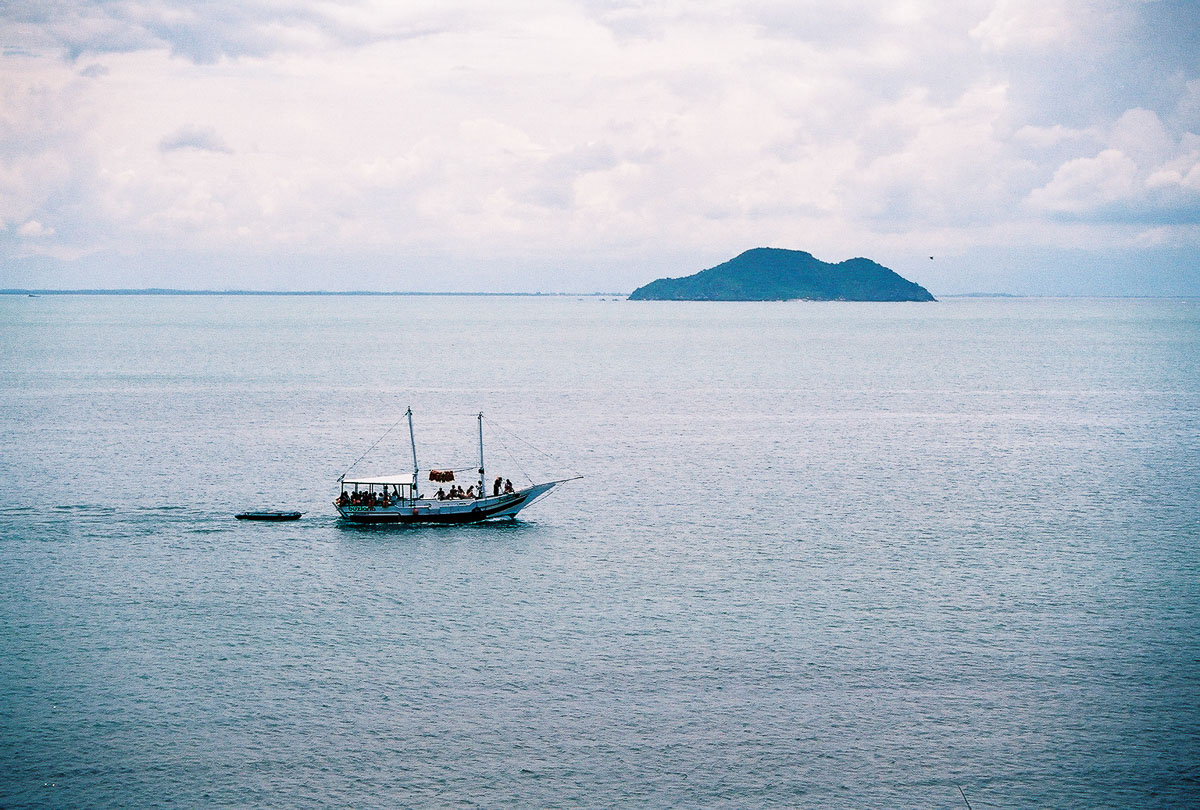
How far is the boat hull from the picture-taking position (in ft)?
303

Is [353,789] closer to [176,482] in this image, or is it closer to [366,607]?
[366,607]

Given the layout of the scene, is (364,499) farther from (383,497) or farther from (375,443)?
(375,443)

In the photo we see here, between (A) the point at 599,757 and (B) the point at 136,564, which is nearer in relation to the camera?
(A) the point at 599,757

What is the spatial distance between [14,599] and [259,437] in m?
64.8

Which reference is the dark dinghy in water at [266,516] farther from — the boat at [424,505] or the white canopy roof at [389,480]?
the white canopy roof at [389,480]

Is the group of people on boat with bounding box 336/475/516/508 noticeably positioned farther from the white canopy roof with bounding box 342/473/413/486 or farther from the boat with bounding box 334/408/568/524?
the white canopy roof with bounding box 342/473/413/486

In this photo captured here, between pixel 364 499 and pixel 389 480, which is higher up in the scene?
pixel 389 480

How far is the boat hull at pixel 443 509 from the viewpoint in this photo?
303 feet

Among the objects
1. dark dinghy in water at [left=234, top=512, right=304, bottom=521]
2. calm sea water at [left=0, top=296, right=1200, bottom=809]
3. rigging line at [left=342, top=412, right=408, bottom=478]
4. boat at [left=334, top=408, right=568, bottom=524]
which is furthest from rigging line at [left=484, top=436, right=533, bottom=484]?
dark dinghy in water at [left=234, top=512, right=304, bottom=521]

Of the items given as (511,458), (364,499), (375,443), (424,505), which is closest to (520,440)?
(511,458)

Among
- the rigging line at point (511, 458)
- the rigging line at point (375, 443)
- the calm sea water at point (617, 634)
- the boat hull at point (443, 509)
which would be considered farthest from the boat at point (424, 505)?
the rigging line at point (375, 443)

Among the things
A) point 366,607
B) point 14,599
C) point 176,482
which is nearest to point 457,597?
point 366,607

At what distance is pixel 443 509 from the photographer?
93.2 m

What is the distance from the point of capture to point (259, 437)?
134500 millimetres
